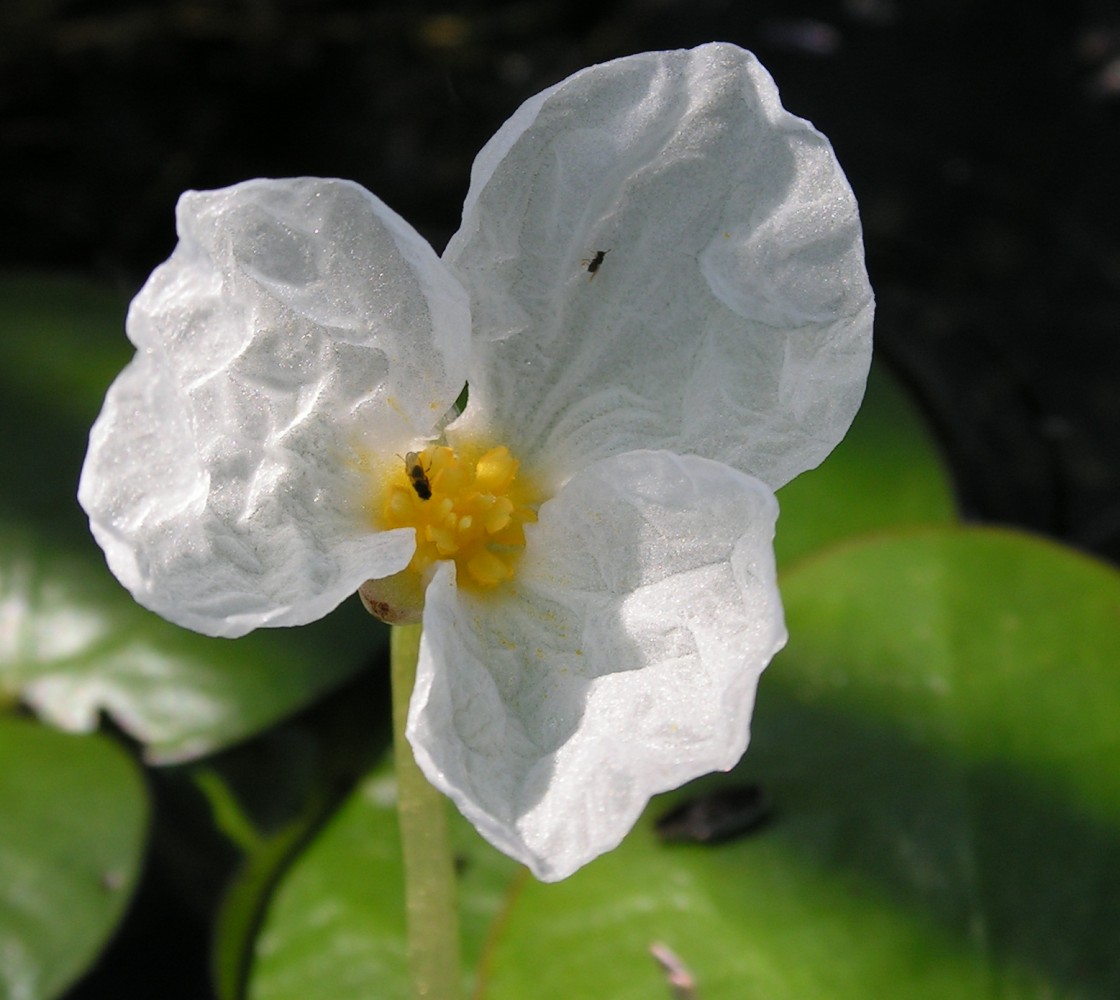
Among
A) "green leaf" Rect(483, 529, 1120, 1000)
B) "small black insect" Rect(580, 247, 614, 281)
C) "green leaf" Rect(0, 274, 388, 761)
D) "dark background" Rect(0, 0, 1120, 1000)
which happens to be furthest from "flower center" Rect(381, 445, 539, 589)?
"dark background" Rect(0, 0, 1120, 1000)

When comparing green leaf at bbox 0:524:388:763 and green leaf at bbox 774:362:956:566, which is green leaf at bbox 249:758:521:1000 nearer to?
green leaf at bbox 0:524:388:763

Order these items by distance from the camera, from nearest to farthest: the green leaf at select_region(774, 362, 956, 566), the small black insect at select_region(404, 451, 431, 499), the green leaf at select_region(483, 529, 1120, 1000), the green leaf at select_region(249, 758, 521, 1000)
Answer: the small black insect at select_region(404, 451, 431, 499), the green leaf at select_region(483, 529, 1120, 1000), the green leaf at select_region(249, 758, 521, 1000), the green leaf at select_region(774, 362, 956, 566)

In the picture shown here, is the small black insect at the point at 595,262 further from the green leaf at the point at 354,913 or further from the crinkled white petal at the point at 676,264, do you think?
the green leaf at the point at 354,913

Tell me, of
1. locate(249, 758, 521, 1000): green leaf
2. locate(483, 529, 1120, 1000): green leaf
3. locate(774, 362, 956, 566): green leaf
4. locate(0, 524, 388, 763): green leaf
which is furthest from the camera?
locate(774, 362, 956, 566): green leaf

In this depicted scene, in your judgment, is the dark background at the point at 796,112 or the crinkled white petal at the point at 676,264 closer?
the crinkled white petal at the point at 676,264

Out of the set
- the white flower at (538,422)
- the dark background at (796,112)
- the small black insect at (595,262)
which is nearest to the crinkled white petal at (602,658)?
the white flower at (538,422)

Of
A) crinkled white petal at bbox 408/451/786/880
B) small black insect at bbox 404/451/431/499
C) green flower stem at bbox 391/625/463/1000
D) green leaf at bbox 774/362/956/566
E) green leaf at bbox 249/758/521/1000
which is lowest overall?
green leaf at bbox 249/758/521/1000

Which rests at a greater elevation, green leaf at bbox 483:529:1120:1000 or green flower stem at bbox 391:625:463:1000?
green flower stem at bbox 391:625:463:1000

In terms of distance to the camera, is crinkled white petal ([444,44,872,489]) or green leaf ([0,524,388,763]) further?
green leaf ([0,524,388,763])
